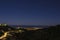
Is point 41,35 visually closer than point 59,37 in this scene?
No

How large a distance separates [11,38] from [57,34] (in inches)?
275

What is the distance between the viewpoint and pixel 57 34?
9898mm

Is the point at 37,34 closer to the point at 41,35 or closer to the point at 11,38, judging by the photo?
the point at 41,35

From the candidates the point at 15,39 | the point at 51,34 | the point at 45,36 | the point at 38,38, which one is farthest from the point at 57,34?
the point at 15,39

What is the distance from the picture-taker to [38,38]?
1126 cm

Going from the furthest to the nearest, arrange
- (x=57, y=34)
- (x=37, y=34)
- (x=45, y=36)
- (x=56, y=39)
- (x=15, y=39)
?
(x=15, y=39) → (x=37, y=34) → (x=45, y=36) → (x=57, y=34) → (x=56, y=39)

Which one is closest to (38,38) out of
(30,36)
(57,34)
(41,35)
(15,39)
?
(41,35)

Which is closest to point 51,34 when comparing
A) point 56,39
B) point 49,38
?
point 49,38

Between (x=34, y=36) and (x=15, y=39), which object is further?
(x=15, y=39)

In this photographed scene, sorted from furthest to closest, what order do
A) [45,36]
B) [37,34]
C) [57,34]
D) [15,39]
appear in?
[15,39], [37,34], [45,36], [57,34]

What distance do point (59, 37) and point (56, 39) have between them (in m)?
0.28

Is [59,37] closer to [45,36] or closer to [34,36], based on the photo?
[45,36]

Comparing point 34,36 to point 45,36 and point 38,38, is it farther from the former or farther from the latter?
point 45,36

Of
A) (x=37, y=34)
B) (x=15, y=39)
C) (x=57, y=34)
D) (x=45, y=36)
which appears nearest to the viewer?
(x=57, y=34)
